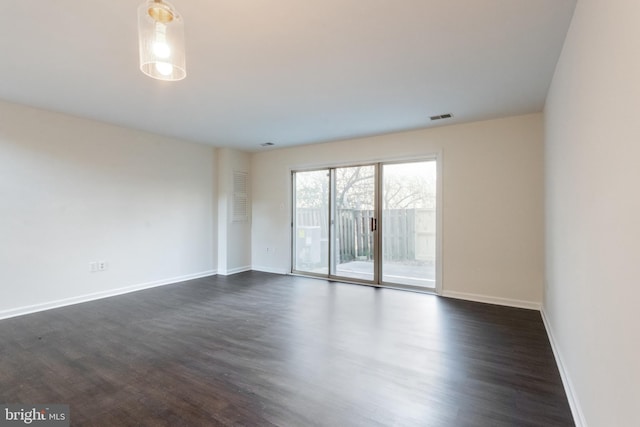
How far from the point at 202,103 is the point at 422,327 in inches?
142

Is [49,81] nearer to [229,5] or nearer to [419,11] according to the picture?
[229,5]

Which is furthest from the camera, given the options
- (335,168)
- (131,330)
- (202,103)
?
(335,168)

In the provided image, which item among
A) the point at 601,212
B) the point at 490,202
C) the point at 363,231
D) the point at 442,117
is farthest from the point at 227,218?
the point at 601,212

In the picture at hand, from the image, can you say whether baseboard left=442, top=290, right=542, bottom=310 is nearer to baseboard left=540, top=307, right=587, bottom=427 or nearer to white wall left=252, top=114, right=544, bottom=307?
white wall left=252, top=114, right=544, bottom=307

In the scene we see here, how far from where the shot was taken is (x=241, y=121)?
4.30 metres

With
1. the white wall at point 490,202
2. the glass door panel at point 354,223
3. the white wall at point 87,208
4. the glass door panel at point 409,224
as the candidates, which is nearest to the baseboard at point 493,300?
the white wall at point 490,202

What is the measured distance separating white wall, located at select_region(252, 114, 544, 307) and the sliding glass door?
294mm

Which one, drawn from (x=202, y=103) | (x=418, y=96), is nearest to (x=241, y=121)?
(x=202, y=103)

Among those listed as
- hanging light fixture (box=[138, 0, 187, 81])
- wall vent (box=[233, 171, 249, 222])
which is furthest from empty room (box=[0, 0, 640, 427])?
wall vent (box=[233, 171, 249, 222])

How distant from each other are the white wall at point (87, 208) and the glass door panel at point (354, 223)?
2.67m

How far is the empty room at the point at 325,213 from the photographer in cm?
178

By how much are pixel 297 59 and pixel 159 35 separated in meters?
1.25

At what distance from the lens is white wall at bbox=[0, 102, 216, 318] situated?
3.66m

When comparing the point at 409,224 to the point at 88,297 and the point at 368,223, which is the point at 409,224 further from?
the point at 88,297
